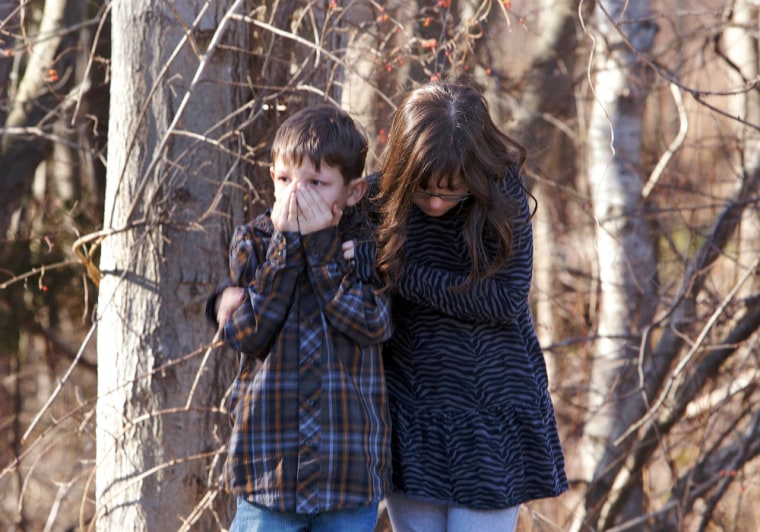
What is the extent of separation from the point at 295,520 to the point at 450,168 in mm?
879

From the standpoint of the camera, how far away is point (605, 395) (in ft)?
14.9

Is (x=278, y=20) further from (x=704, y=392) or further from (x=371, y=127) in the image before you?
(x=704, y=392)

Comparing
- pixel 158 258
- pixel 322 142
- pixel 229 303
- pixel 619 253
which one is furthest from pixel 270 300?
pixel 619 253

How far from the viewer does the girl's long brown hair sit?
2.05 meters

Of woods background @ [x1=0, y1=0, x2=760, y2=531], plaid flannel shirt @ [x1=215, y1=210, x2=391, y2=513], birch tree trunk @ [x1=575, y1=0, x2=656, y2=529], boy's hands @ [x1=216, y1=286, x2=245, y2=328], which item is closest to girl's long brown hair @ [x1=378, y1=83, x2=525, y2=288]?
plaid flannel shirt @ [x1=215, y1=210, x2=391, y2=513]

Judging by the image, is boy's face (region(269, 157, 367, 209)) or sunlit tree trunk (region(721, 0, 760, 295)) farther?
sunlit tree trunk (region(721, 0, 760, 295))

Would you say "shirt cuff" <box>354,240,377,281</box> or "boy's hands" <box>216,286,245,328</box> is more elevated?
"shirt cuff" <box>354,240,377,281</box>

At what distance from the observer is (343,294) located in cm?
204

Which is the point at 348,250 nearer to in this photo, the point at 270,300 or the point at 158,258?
the point at 270,300

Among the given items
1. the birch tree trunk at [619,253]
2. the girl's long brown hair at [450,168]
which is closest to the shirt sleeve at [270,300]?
the girl's long brown hair at [450,168]

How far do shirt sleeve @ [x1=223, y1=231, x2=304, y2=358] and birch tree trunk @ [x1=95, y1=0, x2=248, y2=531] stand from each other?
871mm

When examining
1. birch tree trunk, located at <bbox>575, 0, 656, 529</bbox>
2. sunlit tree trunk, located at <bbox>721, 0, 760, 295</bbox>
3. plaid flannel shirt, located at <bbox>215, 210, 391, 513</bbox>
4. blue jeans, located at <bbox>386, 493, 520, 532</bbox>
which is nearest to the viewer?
plaid flannel shirt, located at <bbox>215, 210, 391, 513</bbox>

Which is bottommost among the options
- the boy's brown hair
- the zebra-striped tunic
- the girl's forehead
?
the zebra-striped tunic

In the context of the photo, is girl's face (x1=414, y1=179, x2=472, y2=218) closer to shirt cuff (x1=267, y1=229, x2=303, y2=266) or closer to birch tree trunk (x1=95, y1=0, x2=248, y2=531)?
shirt cuff (x1=267, y1=229, x2=303, y2=266)
